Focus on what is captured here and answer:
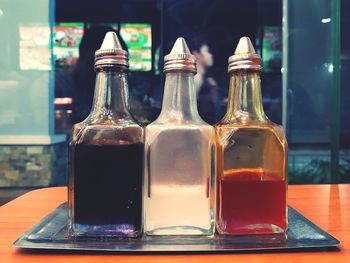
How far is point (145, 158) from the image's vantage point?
1.48 feet

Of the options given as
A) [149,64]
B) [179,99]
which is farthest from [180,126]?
[149,64]

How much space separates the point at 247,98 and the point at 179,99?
2.8 inches

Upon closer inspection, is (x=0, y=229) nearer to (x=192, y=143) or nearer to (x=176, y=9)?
(x=192, y=143)

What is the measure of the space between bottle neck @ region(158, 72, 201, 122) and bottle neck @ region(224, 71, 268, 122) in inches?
1.7

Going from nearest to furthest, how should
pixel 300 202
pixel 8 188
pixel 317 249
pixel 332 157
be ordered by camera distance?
pixel 317 249, pixel 300 202, pixel 332 157, pixel 8 188

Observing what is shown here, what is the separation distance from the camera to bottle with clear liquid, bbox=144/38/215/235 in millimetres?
447

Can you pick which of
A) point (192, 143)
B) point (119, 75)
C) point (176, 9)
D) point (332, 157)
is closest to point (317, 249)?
point (192, 143)

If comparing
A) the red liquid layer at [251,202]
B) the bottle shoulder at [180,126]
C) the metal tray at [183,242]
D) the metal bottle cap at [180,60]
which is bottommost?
the metal tray at [183,242]

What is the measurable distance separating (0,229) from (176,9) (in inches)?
93.9

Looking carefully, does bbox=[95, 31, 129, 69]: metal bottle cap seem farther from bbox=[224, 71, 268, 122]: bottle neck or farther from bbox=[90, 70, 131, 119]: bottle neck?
bbox=[224, 71, 268, 122]: bottle neck

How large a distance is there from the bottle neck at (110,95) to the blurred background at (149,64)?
2099mm

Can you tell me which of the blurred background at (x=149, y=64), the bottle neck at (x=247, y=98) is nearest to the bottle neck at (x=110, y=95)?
the bottle neck at (x=247, y=98)

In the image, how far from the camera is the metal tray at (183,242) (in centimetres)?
41

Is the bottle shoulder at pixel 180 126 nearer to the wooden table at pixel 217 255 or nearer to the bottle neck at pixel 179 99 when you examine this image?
the bottle neck at pixel 179 99
